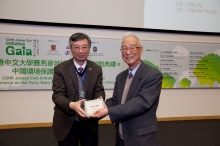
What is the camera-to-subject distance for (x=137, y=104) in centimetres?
129

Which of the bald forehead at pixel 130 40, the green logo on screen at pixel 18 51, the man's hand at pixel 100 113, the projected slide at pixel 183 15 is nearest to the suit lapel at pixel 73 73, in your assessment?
the man's hand at pixel 100 113

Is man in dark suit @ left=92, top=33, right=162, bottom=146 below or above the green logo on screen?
below

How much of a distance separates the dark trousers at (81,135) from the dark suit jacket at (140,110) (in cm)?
37

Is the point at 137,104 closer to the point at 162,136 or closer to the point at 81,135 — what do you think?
the point at 81,135

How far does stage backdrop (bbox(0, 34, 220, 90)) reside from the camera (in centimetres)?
324

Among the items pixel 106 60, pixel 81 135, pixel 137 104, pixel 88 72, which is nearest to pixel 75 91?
pixel 88 72

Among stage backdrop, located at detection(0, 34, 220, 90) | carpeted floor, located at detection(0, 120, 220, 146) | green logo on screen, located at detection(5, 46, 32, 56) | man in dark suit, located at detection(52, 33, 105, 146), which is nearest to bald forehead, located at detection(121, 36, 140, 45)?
man in dark suit, located at detection(52, 33, 105, 146)

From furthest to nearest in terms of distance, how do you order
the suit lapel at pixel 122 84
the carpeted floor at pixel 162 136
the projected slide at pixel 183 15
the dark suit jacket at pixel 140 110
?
1. the projected slide at pixel 183 15
2. the carpeted floor at pixel 162 136
3. the suit lapel at pixel 122 84
4. the dark suit jacket at pixel 140 110

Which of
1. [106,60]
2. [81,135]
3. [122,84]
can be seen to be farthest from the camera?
[106,60]

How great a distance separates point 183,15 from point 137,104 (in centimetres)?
311

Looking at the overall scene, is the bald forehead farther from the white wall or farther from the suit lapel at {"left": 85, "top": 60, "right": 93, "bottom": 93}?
the white wall

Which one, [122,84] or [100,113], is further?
[122,84]

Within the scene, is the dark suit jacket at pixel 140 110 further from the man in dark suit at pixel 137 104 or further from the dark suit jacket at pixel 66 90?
the dark suit jacket at pixel 66 90

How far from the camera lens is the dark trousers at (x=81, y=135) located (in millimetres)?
1592
